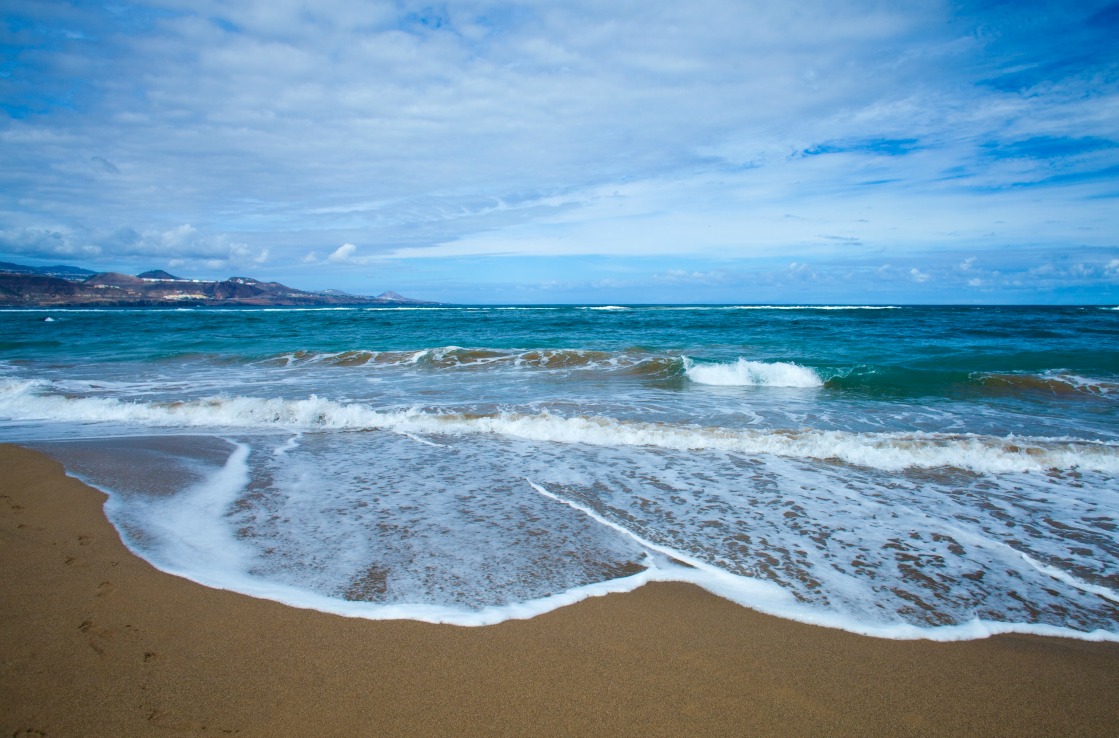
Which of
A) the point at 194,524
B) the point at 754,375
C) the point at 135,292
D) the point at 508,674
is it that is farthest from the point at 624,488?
the point at 135,292

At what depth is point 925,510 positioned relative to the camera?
485cm

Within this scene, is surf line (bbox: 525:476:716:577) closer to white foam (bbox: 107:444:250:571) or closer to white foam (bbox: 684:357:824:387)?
white foam (bbox: 107:444:250:571)

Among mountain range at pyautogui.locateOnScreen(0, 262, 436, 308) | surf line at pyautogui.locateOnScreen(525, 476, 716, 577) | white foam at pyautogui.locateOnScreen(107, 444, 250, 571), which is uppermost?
mountain range at pyautogui.locateOnScreen(0, 262, 436, 308)

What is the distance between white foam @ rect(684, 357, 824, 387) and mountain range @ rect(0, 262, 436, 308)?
69.7 metres

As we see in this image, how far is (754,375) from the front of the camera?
44.1ft

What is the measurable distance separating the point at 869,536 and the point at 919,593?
0.89m

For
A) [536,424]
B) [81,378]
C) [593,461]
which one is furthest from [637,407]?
[81,378]

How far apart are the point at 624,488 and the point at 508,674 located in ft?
9.88

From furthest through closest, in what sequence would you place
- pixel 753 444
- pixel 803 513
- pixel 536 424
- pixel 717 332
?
pixel 717 332 → pixel 536 424 → pixel 753 444 → pixel 803 513

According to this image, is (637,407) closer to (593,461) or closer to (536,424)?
(536,424)

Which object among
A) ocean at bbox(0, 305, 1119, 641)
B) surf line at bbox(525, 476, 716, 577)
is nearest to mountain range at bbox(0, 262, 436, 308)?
ocean at bbox(0, 305, 1119, 641)

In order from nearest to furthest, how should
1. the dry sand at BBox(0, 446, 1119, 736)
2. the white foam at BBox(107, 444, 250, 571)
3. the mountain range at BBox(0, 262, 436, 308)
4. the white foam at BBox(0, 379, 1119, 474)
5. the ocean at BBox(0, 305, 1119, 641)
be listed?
1. the dry sand at BBox(0, 446, 1119, 736)
2. the ocean at BBox(0, 305, 1119, 641)
3. the white foam at BBox(107, 444, 250, 571)
4. the white foam at BBox(0, 379, 1119, 474)
5. the mountain range at BBox(0, 262, 436, 308)

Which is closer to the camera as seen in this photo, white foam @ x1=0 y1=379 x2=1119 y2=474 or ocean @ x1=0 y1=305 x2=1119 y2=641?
ocean @ x1=0 y1=305 x2=1119 y2=641

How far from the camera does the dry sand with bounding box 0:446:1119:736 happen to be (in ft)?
7.29
